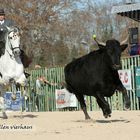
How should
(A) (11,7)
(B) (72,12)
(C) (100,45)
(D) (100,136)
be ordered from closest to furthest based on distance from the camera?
(D) (100,136) < (C) (100,45) < (A) (11,7) < (B) (72,12)

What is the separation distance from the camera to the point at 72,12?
47188 mm

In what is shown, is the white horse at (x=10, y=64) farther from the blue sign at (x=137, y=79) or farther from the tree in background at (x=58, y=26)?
the tree in background at (x=58, y=26)

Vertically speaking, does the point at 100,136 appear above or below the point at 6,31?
below

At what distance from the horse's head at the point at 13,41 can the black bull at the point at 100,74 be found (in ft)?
5.46

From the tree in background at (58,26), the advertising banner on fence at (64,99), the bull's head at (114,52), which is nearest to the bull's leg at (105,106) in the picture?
the bull's head at (114,52)

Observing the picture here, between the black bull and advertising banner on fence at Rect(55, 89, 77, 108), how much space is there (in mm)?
10753

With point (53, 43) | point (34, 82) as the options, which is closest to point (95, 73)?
point (34, 82)

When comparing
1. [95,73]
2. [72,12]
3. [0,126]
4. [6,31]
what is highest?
[72,12]

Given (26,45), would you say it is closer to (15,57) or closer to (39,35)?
(39,35)

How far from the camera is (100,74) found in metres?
15.0

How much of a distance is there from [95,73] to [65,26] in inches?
Answer: 1324

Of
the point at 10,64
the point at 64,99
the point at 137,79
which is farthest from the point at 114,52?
the point at 64,99

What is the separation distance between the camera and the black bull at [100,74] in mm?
14539

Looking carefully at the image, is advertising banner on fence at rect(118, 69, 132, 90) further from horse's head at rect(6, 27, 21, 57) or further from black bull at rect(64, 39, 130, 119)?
horse's head at rect(6, 27, 21, 57)
